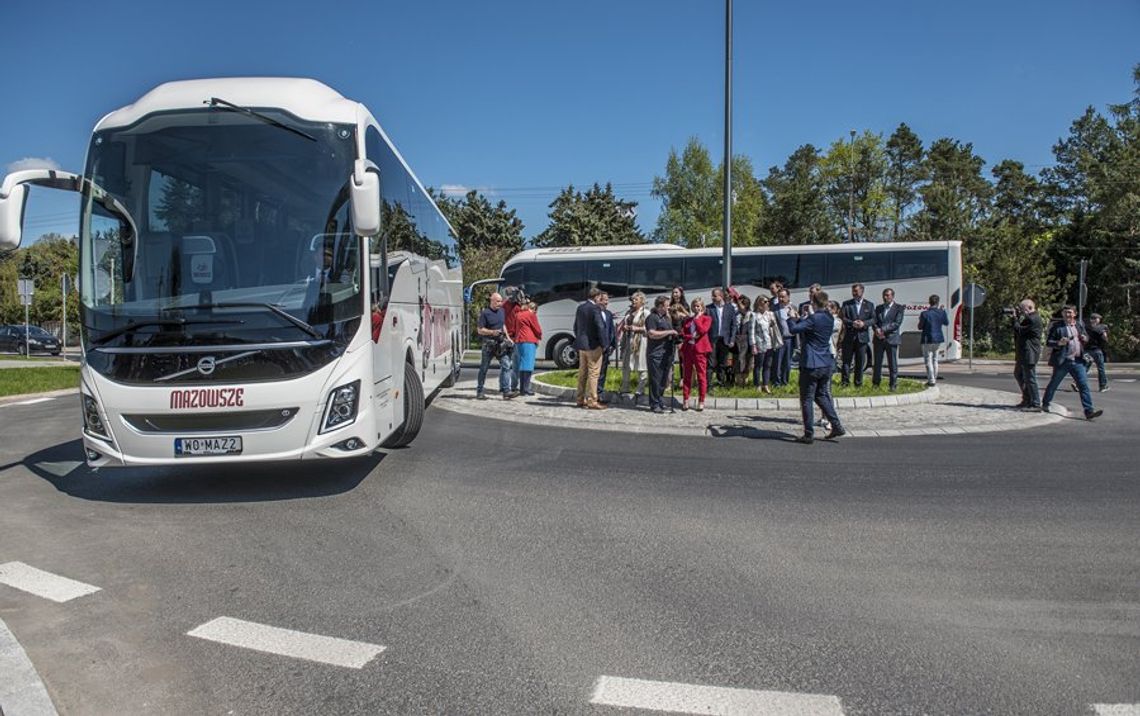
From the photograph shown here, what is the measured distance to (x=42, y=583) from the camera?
182 inches

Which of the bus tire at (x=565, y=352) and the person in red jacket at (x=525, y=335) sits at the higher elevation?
the person in red jacket at (x=525, y=335)

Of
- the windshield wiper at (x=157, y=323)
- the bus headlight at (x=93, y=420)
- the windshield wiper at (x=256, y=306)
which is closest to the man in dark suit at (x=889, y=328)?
the windshield wiper at (x=256, y=306)

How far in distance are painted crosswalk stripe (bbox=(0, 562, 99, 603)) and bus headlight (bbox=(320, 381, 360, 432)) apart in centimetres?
199

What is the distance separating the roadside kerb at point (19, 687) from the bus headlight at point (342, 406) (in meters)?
2.72

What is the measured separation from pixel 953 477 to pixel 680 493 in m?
2.82

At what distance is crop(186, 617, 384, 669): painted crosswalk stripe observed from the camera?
355 cm

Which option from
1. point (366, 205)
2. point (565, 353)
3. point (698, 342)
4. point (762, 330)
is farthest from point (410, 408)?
point (565, 353)

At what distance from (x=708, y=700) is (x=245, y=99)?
19.6ft

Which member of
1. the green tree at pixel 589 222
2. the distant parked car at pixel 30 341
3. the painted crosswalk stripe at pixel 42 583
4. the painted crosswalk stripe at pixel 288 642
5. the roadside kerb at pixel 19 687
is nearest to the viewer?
the roadside kerb at pixel 19 687

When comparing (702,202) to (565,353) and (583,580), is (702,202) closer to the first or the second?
(565,353)

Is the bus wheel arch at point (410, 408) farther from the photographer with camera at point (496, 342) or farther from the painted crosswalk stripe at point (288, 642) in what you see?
the photographer with camera at point (496, 342)

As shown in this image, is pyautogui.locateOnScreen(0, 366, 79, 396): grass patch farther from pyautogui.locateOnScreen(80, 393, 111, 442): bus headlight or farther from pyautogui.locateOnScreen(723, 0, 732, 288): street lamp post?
pyautogui.locateOnScreen(723, 0, 732, 288): street lamp post

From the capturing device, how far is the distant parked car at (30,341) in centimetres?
3812

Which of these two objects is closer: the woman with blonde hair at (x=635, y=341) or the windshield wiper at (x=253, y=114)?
the windshield wiper at (x=253, y=114)
